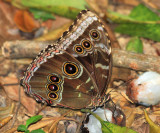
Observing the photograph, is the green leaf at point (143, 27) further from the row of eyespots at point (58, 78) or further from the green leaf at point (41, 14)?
the row of eyespots at point (58, 78)

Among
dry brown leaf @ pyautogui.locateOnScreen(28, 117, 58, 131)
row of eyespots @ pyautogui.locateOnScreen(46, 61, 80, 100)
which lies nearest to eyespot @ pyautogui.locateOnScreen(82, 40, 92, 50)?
row of eyespots @ pyautogui.locateOnScreen(46, 61, 80, 100)

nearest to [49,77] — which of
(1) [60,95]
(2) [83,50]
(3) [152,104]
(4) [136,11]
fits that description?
(1) [60,95]

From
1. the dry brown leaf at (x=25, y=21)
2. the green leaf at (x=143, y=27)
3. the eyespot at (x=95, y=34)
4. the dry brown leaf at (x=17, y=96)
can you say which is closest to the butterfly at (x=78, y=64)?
the eyespot at (x=95, y=34)

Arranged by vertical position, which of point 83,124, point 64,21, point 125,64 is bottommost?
point 83,124

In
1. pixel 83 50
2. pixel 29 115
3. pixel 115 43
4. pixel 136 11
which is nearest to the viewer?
pixel 83 50

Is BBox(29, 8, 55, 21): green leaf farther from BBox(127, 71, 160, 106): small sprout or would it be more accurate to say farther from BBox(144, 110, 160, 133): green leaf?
BBox(144, 110, 160, 133): green leaf

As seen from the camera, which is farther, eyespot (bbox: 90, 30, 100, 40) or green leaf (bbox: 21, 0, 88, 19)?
green leaf (bbox: 21, 0, 88, 19)

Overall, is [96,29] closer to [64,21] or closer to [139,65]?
[139,65]
